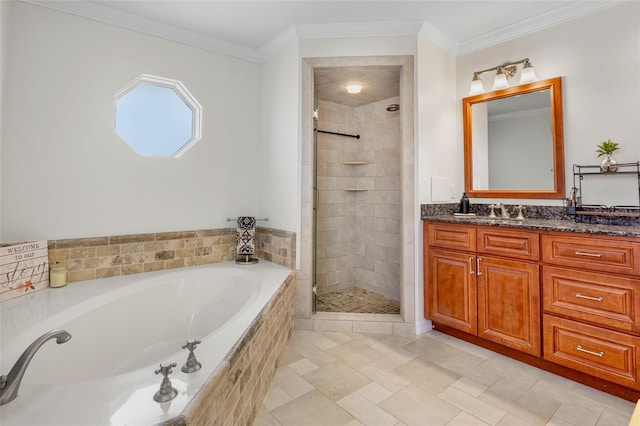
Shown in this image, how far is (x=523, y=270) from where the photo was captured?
198cm

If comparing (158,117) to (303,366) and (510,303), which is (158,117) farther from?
(510,303)

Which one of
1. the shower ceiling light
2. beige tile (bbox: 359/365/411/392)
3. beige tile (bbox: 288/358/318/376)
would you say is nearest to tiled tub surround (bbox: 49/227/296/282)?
beige tile (bbox: 288/358/318/376)

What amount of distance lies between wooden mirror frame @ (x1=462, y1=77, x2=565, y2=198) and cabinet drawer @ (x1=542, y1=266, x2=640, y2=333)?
77 centimetres

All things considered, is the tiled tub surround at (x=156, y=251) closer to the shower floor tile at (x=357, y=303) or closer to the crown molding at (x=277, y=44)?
the shower floor tile at (x=357, y=303)

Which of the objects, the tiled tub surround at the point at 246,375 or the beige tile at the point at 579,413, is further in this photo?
the beige tile at the point at 579,413

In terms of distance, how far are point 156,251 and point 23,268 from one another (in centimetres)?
→ 78

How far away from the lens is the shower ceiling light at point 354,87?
9.55 feet

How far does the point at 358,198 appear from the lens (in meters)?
3.74

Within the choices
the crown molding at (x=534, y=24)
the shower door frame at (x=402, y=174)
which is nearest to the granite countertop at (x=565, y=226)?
the shower door frame at (x=402, y=174)

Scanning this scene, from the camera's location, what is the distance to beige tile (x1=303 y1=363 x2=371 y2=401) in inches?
68.1

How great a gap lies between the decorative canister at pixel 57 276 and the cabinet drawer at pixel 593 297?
310 cm

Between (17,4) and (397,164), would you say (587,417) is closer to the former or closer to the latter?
(397,164)

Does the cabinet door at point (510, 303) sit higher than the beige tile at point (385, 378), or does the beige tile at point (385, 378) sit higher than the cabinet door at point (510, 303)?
the cabinet door at point (510, 303)

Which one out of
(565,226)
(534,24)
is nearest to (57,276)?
(565,226)
